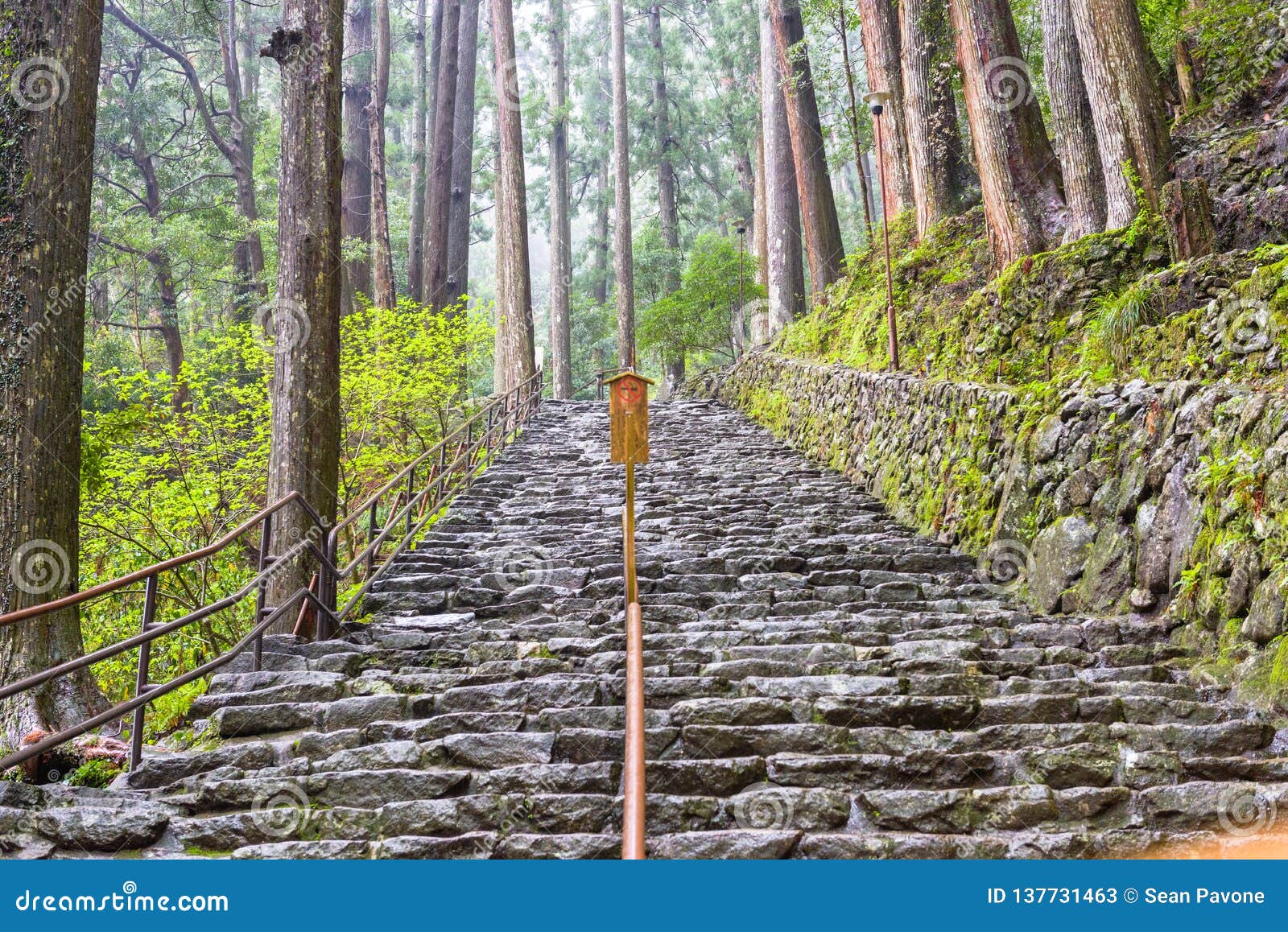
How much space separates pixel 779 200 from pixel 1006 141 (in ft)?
30.0

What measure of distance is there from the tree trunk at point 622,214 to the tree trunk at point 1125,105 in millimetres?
15662

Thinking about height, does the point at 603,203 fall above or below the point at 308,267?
above

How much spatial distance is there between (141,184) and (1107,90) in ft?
70.9

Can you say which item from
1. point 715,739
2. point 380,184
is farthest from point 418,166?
point 715,739

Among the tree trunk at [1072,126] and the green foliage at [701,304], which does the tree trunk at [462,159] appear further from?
the tree trunk at [1072,126]

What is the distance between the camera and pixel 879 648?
5504mm

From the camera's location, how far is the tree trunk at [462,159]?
21766mm

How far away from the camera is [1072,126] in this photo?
957 centimetres

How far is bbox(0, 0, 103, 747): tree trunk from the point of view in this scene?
206 inches

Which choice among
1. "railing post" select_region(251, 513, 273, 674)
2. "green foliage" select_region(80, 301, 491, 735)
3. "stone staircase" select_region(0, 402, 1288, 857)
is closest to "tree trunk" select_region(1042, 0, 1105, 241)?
"stone staircase" select_region(0, 402, 1288, 857)

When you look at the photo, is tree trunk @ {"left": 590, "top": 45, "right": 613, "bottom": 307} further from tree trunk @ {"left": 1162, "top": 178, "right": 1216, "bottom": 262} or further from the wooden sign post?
the wooden sign post

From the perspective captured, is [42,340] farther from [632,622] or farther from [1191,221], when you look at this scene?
[1191,221]

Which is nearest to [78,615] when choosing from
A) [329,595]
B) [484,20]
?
[329,595]

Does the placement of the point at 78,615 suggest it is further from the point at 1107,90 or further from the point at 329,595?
the point at 1107,90
